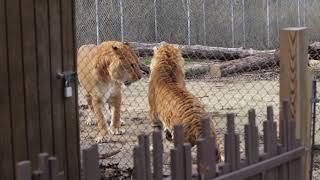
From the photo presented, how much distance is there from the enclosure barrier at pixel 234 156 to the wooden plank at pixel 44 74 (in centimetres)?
169

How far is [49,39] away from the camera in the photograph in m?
4.61

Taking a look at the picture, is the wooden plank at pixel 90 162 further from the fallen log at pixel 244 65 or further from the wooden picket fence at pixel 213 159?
the fallen log at pixel 244 65

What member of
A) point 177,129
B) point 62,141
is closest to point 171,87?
point 62,141

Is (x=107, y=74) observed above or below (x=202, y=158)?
above

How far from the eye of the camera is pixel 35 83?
4.55 m

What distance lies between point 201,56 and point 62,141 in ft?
37.1

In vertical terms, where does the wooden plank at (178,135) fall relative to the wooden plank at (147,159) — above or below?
above

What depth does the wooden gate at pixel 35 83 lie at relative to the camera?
4375 mm

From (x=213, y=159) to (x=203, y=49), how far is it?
42.3 feet

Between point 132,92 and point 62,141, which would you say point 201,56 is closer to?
point 132,92

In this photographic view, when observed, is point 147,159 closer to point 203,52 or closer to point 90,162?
point 90,162

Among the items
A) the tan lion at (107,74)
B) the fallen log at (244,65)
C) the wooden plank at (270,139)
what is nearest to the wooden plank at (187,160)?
the wooden plank at (270,139)

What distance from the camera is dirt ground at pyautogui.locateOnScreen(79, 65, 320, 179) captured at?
303 inches

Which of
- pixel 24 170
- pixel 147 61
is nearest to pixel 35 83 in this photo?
pixel 24 170
